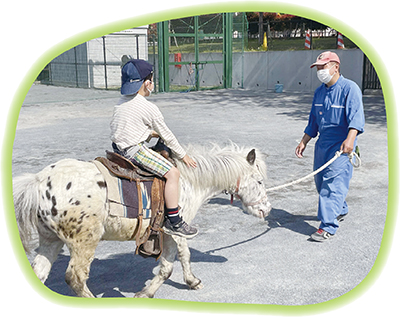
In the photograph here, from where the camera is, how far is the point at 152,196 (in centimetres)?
354

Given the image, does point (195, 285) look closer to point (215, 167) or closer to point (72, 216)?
point (215, 167)

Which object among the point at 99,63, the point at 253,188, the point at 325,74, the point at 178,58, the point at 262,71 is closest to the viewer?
the point at 253,188

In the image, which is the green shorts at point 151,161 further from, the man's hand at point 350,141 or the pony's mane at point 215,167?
the man's hand at point 350,141

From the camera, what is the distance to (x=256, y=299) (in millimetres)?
3617

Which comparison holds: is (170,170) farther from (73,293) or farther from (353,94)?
(353,94)

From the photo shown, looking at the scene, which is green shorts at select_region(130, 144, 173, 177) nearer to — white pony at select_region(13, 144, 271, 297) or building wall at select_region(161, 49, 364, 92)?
white pony at select_region(13, 144, 271, 297)

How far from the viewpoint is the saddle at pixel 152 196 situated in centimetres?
346

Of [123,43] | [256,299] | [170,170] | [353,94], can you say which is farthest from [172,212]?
[123,43]

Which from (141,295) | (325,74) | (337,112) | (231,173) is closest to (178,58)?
(325,74)

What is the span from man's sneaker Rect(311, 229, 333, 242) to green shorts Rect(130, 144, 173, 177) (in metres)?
2.38

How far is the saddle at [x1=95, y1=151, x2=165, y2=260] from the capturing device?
346cm

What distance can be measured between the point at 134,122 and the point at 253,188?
1439 millimetres

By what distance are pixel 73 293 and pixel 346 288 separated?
237 centimetres

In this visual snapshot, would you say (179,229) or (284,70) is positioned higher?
(284,70)
